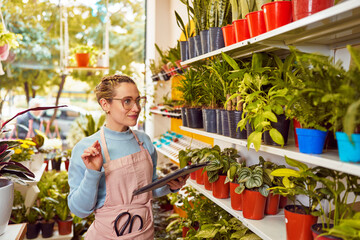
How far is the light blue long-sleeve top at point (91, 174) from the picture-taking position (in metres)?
1.66

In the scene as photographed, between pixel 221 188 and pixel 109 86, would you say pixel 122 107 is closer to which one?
pixel 109 86

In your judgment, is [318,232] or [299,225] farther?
[299,225]

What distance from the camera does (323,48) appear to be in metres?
1.65

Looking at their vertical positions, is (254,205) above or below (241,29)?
below

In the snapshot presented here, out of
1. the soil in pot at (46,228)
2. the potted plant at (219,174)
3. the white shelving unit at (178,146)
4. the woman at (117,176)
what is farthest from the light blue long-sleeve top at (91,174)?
the soil in pot at (46,228)

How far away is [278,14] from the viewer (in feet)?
4.74

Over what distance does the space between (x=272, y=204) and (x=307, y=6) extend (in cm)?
105

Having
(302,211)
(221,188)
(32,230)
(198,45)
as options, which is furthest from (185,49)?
(32,230)

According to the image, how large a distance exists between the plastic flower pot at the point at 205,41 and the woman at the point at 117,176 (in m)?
0.67

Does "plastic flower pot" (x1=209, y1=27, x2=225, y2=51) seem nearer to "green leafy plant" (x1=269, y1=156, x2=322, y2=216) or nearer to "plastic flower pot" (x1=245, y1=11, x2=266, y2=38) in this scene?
"plastic flower pot" (x1=245, y1=11, x2=266, y2=38)

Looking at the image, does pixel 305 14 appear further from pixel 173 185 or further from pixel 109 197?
pixel 109 197

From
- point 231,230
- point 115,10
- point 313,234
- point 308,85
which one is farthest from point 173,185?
point 115,10

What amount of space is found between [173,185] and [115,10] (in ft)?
12.4

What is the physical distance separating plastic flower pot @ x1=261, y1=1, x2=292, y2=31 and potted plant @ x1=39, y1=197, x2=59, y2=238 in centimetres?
297
